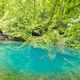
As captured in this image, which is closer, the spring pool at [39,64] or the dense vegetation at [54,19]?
the dense vegetation at [54,19]

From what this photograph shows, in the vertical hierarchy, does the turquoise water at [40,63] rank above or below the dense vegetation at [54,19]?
below

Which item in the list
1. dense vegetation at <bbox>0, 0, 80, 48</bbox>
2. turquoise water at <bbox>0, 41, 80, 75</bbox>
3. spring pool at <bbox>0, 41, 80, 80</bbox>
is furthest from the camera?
turquoise water at <bbox>0, 41, 80, 75</bbox>

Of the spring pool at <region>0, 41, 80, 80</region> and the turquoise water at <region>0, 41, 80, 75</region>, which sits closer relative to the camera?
the spring pool at <region>0, 41, 80, 80</region>

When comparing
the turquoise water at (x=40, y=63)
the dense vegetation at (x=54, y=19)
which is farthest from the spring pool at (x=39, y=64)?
the dense vegetation at (x=54, y=19)

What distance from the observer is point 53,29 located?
30.3 feet

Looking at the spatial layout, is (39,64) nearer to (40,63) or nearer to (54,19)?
(40,63)

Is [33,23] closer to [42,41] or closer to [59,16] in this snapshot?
[42,41]

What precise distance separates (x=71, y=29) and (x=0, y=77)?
6.59m

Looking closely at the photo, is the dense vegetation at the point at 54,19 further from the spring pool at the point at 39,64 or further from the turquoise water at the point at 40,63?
the turquoise water at the point at 40,63

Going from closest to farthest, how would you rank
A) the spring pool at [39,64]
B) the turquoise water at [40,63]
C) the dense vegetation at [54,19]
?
the dense vegetation at [54,19], the spring pool at [39,64], the turquoise water at [40,63]

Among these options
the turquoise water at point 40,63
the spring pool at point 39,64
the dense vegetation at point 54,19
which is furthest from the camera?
the turquoise water at point 40,63

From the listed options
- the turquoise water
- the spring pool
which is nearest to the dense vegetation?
the spring pool

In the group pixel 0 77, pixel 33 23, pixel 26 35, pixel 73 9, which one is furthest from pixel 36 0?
pixel 0 77

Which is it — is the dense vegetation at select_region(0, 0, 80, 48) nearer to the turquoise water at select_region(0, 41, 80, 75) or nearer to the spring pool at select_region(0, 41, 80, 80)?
the spring pool at select_region(0, 41, 80, 80)
